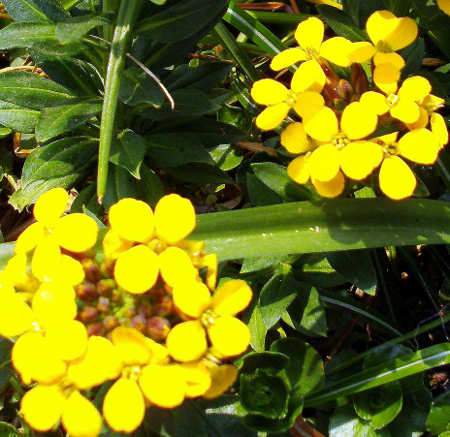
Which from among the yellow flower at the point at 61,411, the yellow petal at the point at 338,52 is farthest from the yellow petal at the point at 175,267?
the yellow petal at the point at 338,52

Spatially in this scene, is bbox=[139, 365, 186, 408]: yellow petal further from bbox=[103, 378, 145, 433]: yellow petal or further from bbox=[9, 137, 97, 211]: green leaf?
bbox=[9, 137, 97, 211]: green leaf

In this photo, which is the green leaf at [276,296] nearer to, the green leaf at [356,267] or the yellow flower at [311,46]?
the green leaf at [356,267]

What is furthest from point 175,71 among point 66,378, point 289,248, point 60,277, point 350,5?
point 66,378

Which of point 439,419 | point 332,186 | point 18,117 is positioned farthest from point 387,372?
point 18,117

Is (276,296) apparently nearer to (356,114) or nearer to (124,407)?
(356,114)

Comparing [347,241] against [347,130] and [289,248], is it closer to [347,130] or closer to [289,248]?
[289,248]

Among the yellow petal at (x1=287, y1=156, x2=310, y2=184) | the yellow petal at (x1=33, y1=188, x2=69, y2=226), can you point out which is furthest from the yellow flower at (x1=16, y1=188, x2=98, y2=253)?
the yellow petal at (x1=287, y1=156, x2=310, y2=184)
